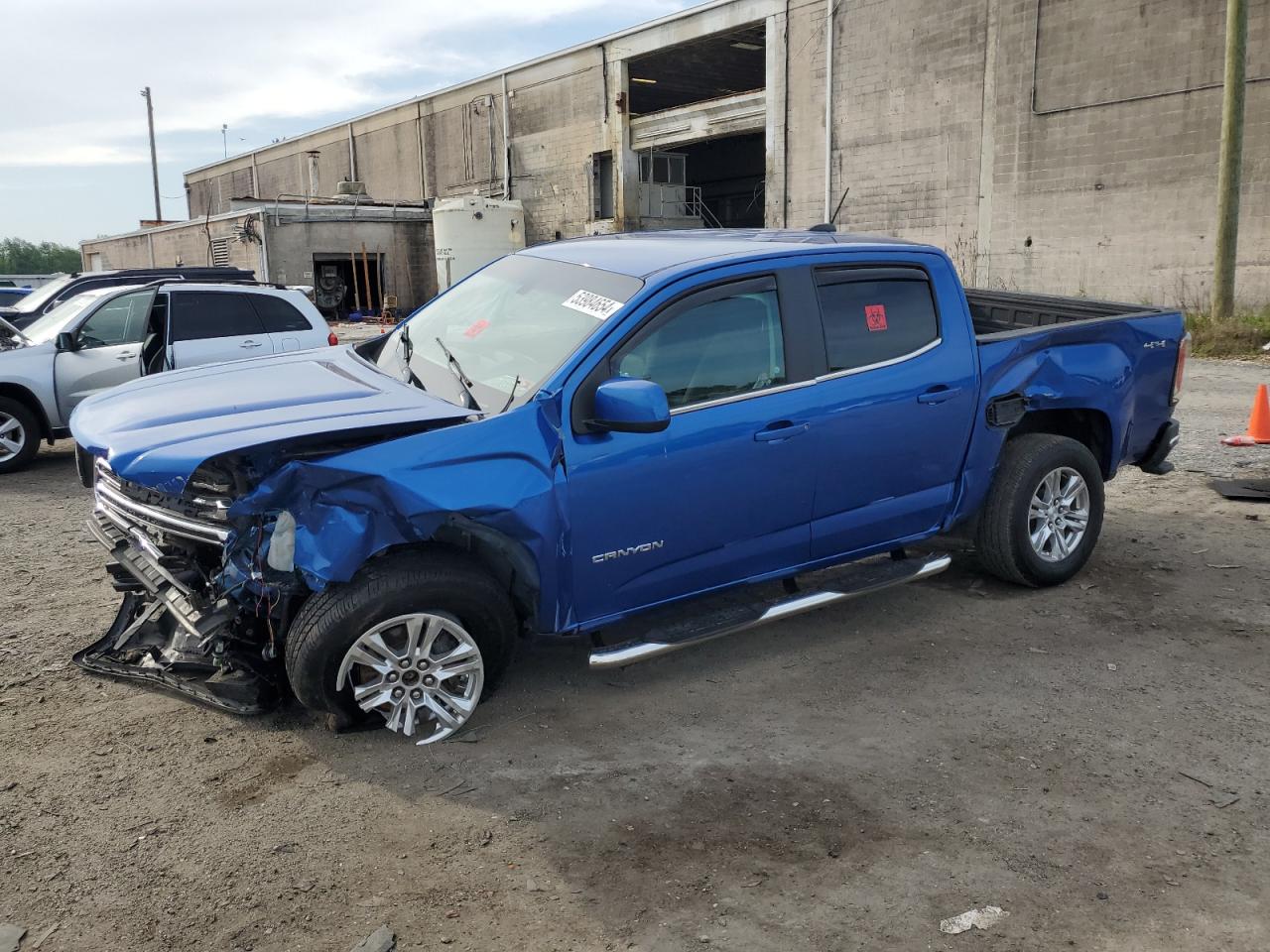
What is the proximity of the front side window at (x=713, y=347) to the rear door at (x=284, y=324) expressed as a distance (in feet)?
22.4

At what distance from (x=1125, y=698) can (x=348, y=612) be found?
3235mm

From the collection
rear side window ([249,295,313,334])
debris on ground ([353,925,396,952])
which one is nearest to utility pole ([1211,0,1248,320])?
rear side window ([249,295,313,334])

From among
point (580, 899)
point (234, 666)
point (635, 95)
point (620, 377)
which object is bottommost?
point (580, 899)

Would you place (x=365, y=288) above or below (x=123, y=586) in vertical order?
above

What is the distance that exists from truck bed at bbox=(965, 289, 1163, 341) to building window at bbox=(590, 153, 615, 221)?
2617 centimetres

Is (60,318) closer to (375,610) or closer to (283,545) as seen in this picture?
(283,545)

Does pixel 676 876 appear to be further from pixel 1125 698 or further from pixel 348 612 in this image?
pixel 1125 698

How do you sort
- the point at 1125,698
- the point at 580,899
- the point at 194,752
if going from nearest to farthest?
the point at 580,899, the point at 194,752, the point at 1125,698

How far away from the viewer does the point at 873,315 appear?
15.0ft

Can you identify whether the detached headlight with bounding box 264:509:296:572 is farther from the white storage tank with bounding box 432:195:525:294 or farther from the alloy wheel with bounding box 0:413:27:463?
the white storage tank with bounding box 432:195:525:294

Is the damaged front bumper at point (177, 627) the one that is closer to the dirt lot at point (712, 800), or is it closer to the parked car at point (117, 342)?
the dirt lot at point (712, 800)

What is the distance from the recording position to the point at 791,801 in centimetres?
340

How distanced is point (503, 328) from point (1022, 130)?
1903cm

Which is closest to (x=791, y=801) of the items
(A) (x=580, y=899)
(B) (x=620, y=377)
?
(A) (x=580, y=899)
